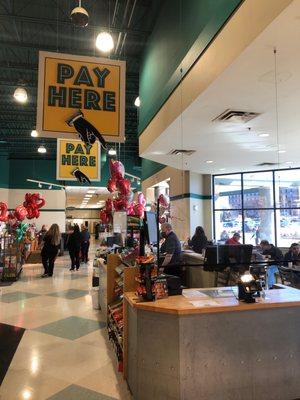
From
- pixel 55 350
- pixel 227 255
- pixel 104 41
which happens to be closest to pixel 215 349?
pixel 227 255

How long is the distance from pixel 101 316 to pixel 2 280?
478cm

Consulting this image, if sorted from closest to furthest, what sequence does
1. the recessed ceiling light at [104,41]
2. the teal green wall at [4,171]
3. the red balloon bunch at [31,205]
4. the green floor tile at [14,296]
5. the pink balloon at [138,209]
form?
the recessed ceiling light at [104,41], the green floor tile at [14,296], the pink balloon at [138,209], the red balloon bunch at [31,205], the teal green wall at [4,171]

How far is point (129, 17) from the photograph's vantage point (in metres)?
7.85

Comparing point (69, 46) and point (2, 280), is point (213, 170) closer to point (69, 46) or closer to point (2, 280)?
point (69, 46)

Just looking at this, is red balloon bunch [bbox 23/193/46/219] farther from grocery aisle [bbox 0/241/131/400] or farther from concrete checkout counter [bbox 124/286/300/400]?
concrete checkout counter [bbox 124/286/300/400]

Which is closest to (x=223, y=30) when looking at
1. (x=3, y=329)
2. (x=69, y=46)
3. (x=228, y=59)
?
(x=228, y=59)

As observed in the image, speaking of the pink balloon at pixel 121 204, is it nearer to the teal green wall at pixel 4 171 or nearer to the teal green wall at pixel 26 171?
the teal green wall at pixel 26 171

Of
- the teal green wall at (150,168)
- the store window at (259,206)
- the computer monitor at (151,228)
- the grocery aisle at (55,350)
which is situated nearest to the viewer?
the grocery aisle at (55,350)

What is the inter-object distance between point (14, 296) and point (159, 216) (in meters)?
4.51

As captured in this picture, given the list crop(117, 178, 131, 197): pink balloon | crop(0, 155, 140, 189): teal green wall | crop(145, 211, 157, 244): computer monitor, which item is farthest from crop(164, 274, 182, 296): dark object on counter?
crop(0, 155, 140, 189): teal green wall

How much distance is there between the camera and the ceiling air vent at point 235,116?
568 cm

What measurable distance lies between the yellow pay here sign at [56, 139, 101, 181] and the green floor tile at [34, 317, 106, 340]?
131 inches

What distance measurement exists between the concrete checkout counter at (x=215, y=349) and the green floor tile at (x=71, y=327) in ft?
6.77

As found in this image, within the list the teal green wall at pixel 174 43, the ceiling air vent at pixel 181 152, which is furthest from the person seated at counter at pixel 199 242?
the teal green wall at pixel 174 43
